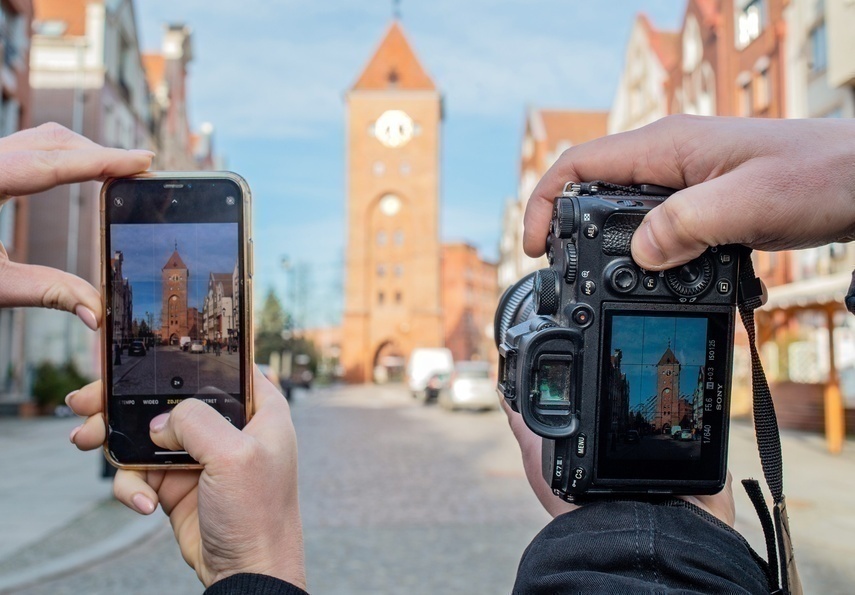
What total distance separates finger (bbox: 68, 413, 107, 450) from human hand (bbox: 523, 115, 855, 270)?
94cm

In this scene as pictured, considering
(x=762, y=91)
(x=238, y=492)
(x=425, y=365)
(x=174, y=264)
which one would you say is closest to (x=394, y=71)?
(x=425, y=365)

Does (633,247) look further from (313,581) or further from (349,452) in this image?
(349,452)

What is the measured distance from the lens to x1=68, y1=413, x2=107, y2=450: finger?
150 centimetres

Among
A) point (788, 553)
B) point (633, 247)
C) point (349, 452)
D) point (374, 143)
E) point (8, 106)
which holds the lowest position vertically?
point (349, 452)

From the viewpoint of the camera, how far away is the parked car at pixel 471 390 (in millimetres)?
27031

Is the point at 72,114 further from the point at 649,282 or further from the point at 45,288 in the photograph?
the point at 649,282

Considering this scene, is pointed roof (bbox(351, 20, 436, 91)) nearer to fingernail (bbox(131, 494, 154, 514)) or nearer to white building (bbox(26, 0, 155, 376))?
white building (bbox(26, 0, 155, 376))

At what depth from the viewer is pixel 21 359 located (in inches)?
1052

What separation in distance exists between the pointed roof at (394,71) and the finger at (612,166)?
219 feet

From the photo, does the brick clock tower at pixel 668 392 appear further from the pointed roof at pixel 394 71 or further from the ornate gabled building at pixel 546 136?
the pointed roof at pixel 394 71

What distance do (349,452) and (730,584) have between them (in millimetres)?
14763

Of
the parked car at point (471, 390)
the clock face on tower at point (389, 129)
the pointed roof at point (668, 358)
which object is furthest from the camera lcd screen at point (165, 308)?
the clock face on tower at point (389, 129)

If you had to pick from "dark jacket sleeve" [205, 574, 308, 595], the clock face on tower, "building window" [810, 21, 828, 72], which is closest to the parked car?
"building window" [810, 21, 828, 72]

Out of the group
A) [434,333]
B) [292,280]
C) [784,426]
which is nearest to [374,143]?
[434,333]
